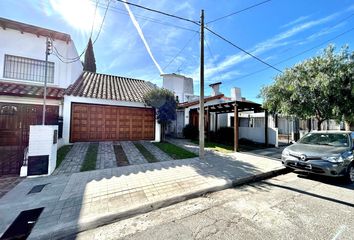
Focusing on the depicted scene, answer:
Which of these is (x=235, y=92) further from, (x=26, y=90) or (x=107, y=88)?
(x=26, y=90)

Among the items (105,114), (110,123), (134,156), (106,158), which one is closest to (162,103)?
(110,123)

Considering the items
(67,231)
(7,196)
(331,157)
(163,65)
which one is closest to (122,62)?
(163,65)

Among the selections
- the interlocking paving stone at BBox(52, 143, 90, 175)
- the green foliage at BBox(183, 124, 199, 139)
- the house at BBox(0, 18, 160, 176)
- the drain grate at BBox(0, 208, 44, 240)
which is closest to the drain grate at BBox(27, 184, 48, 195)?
the interlocking paving stone at BBox(52, 143, 90, 175)

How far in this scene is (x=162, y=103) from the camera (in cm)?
1079

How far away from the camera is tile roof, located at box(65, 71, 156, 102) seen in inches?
406

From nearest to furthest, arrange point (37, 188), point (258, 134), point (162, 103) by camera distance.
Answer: point (37, 188) < point (162, 103) < point (258, 134)

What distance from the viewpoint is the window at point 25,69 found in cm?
932

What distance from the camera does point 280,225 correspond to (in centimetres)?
288

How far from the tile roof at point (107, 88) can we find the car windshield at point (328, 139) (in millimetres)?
9464

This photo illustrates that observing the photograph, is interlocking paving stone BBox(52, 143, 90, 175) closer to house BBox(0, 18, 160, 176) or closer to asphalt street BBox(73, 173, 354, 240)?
house BBox(0, 18, 160, 176)

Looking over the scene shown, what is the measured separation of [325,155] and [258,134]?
8247mm

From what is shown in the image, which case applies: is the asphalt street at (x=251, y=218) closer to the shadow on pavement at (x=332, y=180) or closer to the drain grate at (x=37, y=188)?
the shadow on pavement at (x=332, y=180)

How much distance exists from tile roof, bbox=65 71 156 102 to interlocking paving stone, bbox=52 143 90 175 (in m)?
3.40

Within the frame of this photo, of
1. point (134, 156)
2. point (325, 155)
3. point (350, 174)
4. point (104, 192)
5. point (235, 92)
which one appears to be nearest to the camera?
point (104, 192)
